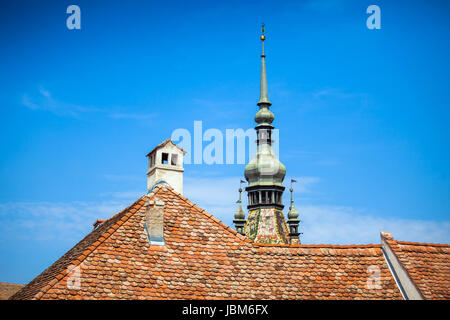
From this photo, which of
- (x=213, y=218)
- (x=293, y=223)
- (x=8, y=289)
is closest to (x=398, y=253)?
(x=213, y=218)

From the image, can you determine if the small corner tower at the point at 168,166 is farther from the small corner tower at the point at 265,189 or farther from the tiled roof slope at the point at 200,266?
the small corner tower at the point at 265,189

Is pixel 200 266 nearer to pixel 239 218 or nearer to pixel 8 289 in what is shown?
pixel 8 289

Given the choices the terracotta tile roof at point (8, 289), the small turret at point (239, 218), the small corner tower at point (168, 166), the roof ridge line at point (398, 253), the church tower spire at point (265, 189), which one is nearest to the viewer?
the roof ridge line at point (398, 253)

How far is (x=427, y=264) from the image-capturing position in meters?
20.4

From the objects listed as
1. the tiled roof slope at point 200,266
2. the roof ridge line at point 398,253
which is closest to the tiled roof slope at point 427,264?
Answer: the roof ridge line at point 398,253

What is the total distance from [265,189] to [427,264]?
6754 cm

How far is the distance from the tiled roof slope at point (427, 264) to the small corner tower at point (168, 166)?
Result: 24.5 feet

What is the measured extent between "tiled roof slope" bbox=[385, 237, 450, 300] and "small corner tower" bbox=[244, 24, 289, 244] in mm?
63410

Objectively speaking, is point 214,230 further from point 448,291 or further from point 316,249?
point 448,291

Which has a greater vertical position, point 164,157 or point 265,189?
point 265,189

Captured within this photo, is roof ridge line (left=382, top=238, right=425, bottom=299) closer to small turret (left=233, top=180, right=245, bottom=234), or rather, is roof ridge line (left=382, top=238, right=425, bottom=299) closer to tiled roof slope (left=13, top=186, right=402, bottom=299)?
tiled roof slope (left=13, top=186, right=402, bottom=299)

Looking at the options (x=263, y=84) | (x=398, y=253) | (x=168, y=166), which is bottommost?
(x=398, y=253)

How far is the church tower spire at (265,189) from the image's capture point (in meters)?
85.6
